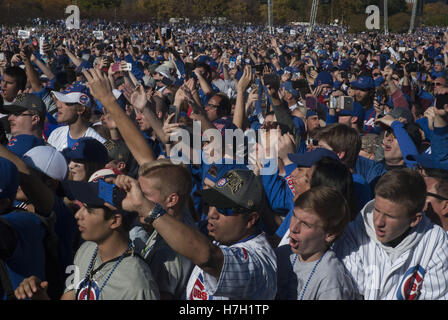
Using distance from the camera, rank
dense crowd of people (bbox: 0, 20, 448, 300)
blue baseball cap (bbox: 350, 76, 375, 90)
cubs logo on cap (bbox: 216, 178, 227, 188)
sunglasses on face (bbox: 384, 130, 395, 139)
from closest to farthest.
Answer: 1. dense crowd of people (bbox: 0, 20, 448, 300)
2. cubs logo on cap (bbox: 216, 178, 227, 188)
3. sunglasses on face (bbox: 384, 130, 395, 139)
4. blue baseball cap (bbox: 350, 76, 375, 90)

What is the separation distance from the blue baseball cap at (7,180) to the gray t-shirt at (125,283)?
0.62 meters

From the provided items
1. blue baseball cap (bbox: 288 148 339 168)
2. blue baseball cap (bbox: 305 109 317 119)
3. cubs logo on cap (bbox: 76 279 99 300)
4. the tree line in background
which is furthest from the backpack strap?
the tree line in background

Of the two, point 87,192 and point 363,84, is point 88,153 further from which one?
point 363,84

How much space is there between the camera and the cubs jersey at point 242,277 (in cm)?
289

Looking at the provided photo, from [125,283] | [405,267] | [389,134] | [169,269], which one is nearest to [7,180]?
[125,283]

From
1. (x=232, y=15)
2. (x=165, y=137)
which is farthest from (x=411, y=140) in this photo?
(x=232, y=15)

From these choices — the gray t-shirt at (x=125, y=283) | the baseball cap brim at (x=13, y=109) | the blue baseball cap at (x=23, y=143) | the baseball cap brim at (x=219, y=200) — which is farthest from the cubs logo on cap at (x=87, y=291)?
the baseball cap brim at (x=13, y=109)

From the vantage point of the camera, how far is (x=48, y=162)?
171 inches

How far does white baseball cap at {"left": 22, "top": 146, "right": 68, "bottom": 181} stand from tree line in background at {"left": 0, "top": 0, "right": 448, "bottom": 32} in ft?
193

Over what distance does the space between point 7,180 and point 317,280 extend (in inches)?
A: 68.1

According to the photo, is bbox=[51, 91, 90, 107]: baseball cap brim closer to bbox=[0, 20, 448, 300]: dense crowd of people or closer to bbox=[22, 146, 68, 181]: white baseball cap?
bbox=[0, 20, 448, 300]: dense crowd of people

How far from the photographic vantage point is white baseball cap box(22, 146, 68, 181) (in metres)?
4.30
